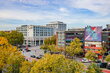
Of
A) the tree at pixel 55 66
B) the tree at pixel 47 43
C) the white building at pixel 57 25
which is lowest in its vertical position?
the tree at pixel 47 43

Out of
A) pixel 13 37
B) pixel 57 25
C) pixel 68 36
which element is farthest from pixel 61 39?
pixel 57 25

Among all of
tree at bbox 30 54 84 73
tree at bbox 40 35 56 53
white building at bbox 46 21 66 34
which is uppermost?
white building at bbox 46 21 66 34

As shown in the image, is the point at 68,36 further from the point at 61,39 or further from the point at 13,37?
the point at 13,37

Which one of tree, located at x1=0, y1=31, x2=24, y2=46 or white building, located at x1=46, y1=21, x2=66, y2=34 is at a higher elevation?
white building, located at x1=46, y1=21, x2=66, y2=34

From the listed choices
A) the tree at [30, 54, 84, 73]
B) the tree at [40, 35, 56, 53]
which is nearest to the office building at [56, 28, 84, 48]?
the tree at [40, 35, 56, 53]

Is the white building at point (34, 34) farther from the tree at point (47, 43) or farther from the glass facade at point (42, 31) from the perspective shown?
the tree at point (47, 43)

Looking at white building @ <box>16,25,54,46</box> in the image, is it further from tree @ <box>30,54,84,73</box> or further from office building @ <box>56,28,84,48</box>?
tree @ <box>30,54,84,73</box>

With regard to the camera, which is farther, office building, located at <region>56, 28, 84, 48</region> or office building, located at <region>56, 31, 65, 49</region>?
office building, located at <region>56, 31, 65, 49</region>

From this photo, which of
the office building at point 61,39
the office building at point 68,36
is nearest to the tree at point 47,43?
the office building at point 61,39

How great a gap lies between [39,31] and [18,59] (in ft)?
264

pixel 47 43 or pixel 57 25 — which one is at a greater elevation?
pixel 57 25

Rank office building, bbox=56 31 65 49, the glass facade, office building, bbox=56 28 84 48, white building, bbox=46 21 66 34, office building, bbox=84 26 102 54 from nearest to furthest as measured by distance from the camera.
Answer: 1. office building, bbox=84 26 102 54
2. office building, bbox=56 28 84 48
3. office building, bbox=56 31 65 49
4. the glass facade
5. white building, bbox=46 21 66 34

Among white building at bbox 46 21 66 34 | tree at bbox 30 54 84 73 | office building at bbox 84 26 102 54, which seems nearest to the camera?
tree at bbox 30 54 84 73

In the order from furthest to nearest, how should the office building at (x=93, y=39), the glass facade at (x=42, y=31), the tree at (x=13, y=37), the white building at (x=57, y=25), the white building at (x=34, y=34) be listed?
Answer: the white building at (x=57, y=25) < the glass facade at (x=42, y=31) < the white building at (x=34, y=34) < the tree at (x=13, y=37) < the office building at (x=93, y=39)
